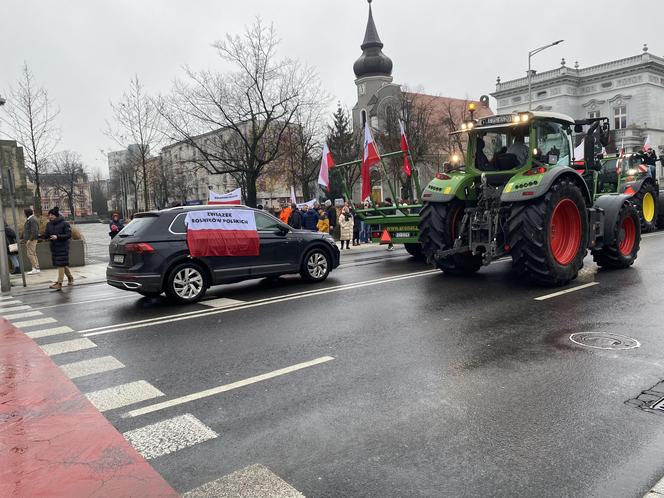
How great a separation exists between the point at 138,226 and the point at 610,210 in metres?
8.79

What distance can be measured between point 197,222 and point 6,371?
4.27m

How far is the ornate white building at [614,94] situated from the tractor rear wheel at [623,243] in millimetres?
45045

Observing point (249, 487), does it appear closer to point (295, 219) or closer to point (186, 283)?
point (186, 283)

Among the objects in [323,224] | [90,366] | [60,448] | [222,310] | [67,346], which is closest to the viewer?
[60,448]

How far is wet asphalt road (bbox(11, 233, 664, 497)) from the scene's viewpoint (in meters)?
3.12

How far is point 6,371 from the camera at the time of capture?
17.7 feet

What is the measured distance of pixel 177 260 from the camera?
8797 millimetres

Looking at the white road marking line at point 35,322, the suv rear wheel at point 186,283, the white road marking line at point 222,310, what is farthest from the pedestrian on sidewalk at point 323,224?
the white road marking line at point 35,322

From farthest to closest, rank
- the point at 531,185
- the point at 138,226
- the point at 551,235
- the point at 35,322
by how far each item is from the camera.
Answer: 1. the point at 138,226
2. the point at 551,235
3. the point at 531,185
4. the point at 35,322

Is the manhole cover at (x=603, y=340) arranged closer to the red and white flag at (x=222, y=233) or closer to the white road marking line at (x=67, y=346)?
the white road marking line at (x=67, y=346)

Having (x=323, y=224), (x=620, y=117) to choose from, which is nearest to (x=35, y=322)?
(x=323, y=224)

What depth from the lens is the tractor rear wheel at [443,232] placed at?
9766mm

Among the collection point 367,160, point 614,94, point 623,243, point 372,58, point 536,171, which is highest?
point 372,58

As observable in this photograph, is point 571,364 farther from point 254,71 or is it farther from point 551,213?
point 254,71
